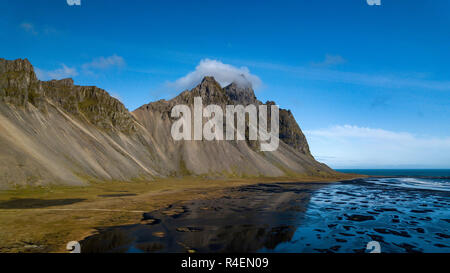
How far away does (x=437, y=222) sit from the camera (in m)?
30.2

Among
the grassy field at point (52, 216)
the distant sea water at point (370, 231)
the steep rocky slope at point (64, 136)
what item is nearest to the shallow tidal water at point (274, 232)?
the distant sea water at point (370, 231)

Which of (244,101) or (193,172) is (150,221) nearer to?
(193,172)

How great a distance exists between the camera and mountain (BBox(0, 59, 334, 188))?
5266 cm

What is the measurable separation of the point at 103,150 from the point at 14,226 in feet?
178

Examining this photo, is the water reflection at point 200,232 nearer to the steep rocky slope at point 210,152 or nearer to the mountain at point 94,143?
the mountain at point 94,143

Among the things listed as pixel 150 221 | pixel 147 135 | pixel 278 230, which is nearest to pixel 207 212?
pixel 150 221

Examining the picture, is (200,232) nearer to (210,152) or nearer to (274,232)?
(274,232)

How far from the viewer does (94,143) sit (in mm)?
74812

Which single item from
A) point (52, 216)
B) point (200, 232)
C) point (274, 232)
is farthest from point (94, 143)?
point (274, 232)

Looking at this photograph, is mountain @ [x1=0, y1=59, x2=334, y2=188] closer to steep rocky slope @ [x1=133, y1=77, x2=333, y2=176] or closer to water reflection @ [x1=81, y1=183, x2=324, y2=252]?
steep rocky slope @ [x1=133, y1=77, x2=333, y2=176]

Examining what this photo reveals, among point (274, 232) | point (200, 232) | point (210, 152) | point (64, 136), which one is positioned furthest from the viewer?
point (210, 152)

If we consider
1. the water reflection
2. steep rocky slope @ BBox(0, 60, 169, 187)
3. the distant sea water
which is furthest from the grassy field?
the distant sea water

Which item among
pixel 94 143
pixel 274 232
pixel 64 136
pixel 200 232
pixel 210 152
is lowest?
pixel 274 232
